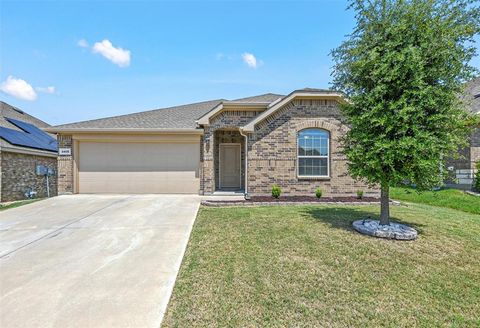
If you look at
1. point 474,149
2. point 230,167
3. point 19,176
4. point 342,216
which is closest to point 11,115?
point 19,176

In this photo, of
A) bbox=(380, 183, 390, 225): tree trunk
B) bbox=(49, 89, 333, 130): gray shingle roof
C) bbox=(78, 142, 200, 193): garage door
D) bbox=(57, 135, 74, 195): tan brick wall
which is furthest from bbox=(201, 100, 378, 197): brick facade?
bbox=(57, 135, 74, 195): tan brick wall

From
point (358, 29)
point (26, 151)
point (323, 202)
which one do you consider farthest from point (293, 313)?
point (26, 151)

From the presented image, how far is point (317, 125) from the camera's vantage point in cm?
988

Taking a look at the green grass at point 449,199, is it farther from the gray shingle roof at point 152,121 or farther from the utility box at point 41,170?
the utility box at point 41,170

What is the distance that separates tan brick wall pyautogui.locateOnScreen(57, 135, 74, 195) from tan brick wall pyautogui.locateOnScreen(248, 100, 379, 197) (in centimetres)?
822

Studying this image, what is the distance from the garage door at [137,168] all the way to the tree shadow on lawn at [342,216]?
5.77 meters

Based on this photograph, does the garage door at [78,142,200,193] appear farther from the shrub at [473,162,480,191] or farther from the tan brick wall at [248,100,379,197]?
the shrub at [473,162,480,191]

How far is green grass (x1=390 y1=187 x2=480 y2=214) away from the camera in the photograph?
342 inches

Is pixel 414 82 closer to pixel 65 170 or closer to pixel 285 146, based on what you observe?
pixel 285 146

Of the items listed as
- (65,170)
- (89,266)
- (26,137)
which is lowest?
(89,266)

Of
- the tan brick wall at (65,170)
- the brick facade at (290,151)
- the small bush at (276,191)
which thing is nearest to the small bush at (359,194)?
the brick facade at (290,151)

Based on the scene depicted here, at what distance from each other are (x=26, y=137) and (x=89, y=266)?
49.4ft

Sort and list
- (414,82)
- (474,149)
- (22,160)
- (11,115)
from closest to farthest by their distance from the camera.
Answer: (414,82), (474,149), (22,160), (11,115)

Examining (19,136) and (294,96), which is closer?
(294,96)
